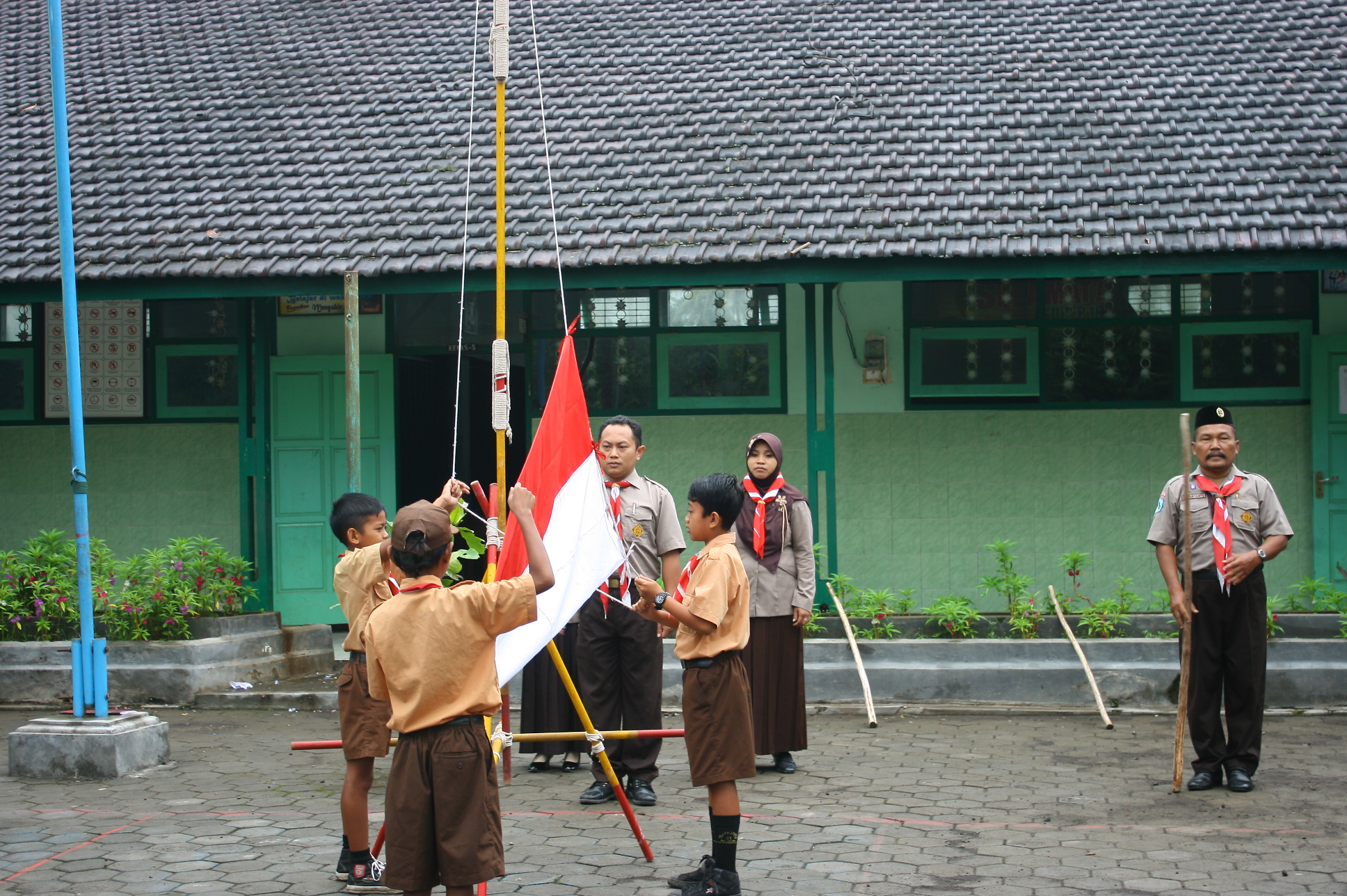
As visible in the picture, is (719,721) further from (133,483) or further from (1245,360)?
(133,483)

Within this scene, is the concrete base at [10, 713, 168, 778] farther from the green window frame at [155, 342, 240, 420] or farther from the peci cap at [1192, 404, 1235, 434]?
the peci cap at [1192, 404, 1235, 434]

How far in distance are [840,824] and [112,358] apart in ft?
26.9

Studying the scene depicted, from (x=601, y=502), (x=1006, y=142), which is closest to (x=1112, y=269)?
(x=1006, y=142)

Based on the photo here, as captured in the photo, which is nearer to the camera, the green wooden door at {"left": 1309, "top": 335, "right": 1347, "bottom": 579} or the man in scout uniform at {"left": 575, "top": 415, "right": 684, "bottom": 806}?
the man in scout uniform at {"left": 575, "top": 415, "right": 684, "bottom": 806}

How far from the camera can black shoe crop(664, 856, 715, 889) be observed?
4570 millimetres

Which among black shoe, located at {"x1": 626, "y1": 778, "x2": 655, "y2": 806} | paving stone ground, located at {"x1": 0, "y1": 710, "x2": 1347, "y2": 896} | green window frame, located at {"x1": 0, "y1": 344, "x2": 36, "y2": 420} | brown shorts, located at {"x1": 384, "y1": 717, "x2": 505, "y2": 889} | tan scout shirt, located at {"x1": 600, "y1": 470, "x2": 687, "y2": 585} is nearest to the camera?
brown shorts, located at {"x1": 384, "y1": 717, "x2": 505, "y2": 889}

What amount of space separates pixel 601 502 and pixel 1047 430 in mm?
6286

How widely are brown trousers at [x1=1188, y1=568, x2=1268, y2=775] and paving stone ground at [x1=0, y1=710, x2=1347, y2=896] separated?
24 centimetres

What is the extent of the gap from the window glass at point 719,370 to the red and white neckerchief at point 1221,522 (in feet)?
15.1

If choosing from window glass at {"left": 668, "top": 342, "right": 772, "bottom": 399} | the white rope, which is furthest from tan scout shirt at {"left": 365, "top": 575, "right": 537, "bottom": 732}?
window glass at {"left": 668, "top": 342, "right": 772, "bottom": 399}

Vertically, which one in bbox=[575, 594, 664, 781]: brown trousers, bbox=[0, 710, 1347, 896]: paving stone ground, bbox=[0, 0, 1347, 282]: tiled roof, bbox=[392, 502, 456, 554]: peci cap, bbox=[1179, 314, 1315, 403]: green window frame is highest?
bbox=[0, 0, 1347, 282]: tiled roof

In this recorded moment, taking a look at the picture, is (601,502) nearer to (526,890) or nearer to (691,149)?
(526,890)

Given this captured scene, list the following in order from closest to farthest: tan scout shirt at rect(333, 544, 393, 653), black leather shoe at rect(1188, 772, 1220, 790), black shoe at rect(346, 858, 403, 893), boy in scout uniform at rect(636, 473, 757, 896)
Answer: 1. boy in scout uniform at rect(636, 473, 757, 896)
2. black shoe at rect(346, 858, 403, 893)
3. tan scout shirt at rect(333, 544, 393, 653)
4. black leather shoe at rect(1188, 772, 1220, 790)

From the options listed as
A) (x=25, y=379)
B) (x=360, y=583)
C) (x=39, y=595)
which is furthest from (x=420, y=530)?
(x=25, y=379)
